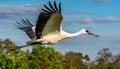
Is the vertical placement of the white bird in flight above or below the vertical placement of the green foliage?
above

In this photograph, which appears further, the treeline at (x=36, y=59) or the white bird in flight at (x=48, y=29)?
the treeline at (x=36, y=59)

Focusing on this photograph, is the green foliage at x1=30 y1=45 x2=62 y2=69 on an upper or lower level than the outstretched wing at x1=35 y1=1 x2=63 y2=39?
lower

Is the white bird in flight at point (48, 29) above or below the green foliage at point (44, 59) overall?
above

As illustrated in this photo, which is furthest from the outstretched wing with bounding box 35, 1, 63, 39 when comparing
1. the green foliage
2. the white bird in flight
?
the green foliage

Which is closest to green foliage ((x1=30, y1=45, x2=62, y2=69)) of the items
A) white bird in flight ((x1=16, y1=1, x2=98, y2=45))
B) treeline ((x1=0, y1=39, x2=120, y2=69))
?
treeline ((x1=0, y1=39, x2=120, y2=69))

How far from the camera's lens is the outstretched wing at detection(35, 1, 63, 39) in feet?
88.1

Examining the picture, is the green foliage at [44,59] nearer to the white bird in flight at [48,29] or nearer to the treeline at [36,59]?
the treeline at [36,59]

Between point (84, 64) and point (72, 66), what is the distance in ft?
30.4

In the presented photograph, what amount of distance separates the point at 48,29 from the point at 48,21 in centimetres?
161

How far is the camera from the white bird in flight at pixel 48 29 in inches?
1073

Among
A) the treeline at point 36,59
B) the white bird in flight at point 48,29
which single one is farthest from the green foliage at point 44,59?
the white bird in flight at point 48,29

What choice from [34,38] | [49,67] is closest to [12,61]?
[49,67]

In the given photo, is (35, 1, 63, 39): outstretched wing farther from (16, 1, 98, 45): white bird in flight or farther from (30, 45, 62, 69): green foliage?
(30, 45, 62, 69): green foliage

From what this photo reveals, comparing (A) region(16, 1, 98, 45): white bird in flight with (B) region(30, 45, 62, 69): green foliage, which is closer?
(A) region(16, 1, 98, 45): white bird in flight
